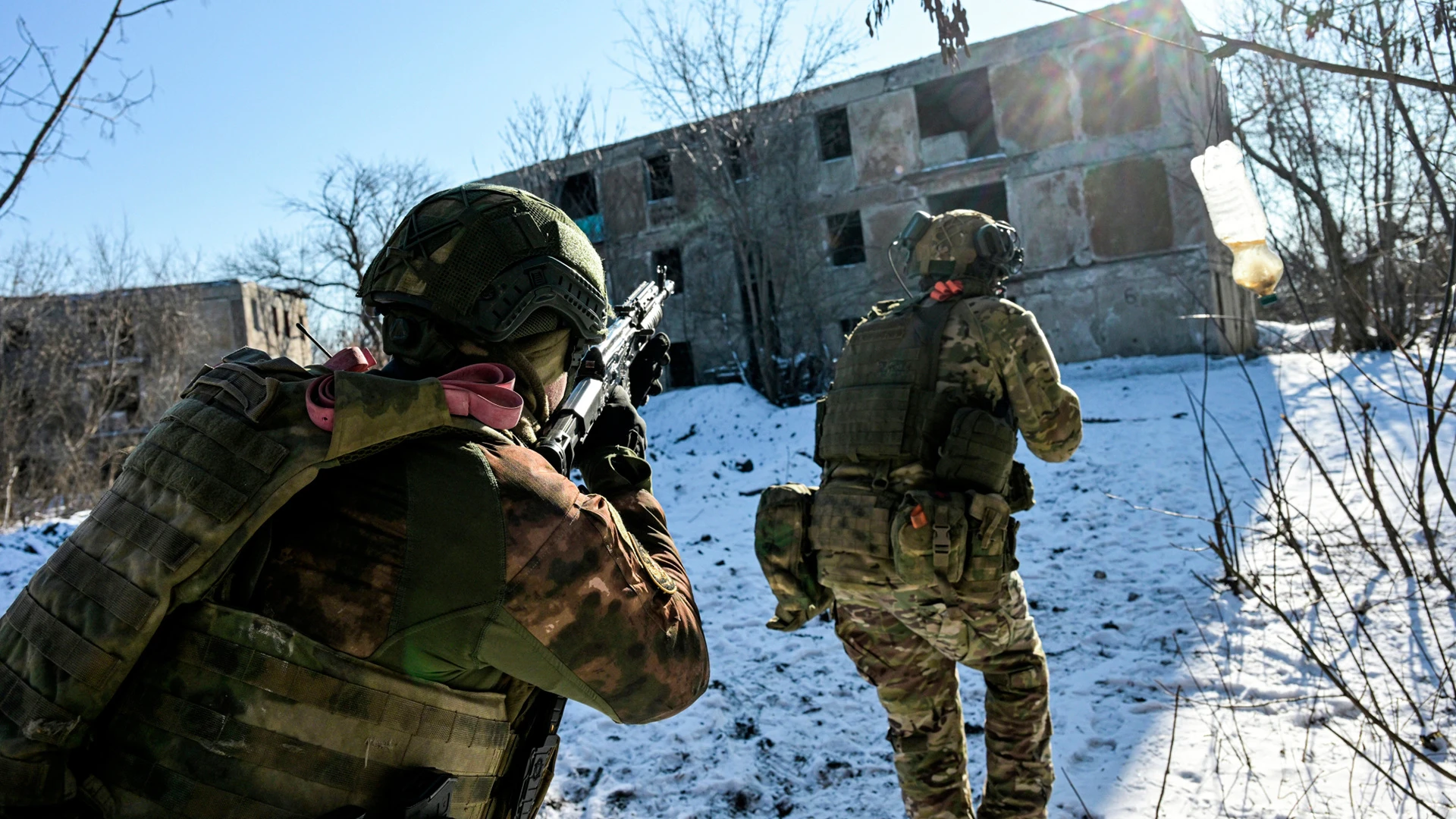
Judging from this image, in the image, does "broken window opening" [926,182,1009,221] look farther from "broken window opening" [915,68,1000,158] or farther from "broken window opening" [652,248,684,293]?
"broken window opening" [652,248,684,293]

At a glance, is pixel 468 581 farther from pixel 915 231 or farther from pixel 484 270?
pixel 915 231

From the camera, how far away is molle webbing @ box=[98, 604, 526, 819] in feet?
3.74

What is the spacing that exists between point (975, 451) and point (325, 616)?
196 centimetres

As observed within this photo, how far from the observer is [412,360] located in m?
1.53

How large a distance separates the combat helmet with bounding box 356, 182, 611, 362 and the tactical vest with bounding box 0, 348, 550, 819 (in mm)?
297

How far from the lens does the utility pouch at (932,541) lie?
99.7 inches

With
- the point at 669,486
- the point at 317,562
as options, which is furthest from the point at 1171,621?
the point at 669,486

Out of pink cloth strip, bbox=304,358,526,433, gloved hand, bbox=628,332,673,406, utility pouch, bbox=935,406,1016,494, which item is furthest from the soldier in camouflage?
pink cloth strip, bbox=304,358,526,433

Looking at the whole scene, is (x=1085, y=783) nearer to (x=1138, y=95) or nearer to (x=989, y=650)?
(x=989, y=650)

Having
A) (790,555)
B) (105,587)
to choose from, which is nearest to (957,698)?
(790,555)

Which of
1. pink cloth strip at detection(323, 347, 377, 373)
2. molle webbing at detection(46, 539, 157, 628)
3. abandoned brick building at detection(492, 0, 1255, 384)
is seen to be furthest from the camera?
abandoned brick building at detection(492, 0, 1255, 384)

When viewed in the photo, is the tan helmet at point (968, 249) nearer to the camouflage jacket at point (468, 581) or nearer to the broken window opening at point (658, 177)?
the camouflage jacket at point (468, 581)

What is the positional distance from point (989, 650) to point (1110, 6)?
44.9ft

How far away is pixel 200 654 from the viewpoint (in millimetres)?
1153
